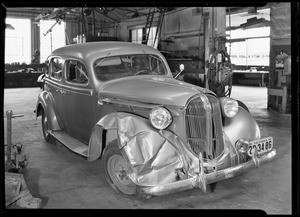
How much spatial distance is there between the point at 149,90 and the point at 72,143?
5.07ft

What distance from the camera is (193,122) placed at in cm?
332

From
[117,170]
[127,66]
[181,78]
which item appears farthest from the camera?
[181,78]

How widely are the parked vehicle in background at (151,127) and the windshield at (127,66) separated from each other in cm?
1

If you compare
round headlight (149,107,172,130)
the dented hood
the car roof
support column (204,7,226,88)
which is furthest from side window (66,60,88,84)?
support column (204,7,226,88)

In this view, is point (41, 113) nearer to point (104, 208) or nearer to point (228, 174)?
point (104, 208)

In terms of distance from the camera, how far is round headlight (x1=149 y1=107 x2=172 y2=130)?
3.21 meters

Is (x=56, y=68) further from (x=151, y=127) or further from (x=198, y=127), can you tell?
(x=198, y=127)

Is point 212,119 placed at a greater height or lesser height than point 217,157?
greater

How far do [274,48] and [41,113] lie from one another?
668 centimetres

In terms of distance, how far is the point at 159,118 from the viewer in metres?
3.21

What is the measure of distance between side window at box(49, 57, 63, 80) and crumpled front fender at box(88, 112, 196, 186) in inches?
88.7

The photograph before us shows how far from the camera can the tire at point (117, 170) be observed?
10.9 ft

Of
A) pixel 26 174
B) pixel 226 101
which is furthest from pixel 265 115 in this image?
pixel 26 174

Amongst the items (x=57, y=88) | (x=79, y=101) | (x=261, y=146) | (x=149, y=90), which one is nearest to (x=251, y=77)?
(x=57, y=88)
